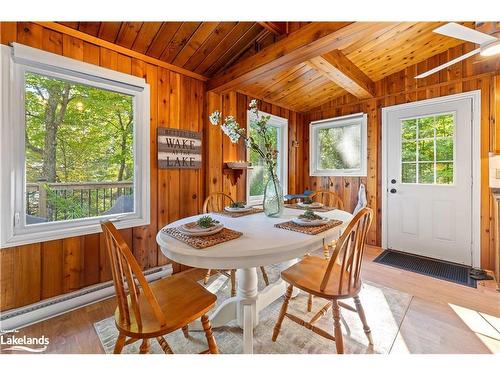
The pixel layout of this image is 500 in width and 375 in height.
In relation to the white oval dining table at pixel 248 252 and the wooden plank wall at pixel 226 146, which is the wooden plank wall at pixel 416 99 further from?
the white oval dining table at pixel 248 252

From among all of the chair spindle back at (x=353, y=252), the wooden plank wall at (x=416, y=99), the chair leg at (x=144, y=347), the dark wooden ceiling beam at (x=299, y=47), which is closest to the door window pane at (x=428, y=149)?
the wooden plank wall at (x=416, y=99)

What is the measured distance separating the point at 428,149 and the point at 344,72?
1.52 meters

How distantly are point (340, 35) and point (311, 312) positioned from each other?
2104 millimetres

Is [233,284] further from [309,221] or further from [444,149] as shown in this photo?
[444,149]

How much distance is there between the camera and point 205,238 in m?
1.18

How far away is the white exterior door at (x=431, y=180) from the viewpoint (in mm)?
2619

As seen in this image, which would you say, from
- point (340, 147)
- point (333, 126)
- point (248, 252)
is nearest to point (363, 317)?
point (248, 252)

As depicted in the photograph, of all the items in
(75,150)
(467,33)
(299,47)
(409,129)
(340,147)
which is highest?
(299,47)

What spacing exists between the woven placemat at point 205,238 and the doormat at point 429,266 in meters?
2.36

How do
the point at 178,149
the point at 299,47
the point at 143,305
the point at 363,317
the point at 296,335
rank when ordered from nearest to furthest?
the point at 143,305 < the point at 363,317 < the point at 296,335 < the point at 299,47 < the point at 178,149

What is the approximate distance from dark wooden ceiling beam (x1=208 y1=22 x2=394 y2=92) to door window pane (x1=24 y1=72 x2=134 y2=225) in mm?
1129
